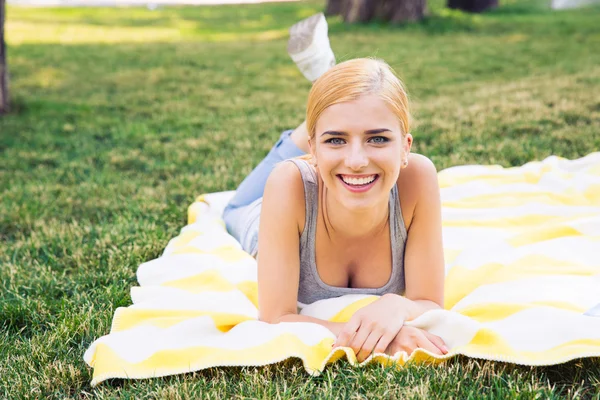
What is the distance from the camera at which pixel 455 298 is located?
2.64 meters

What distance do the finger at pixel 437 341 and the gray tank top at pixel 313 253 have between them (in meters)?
0.35

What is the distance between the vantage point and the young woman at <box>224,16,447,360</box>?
2084 mm

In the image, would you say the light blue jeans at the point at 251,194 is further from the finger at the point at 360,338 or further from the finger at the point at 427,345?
the finger at the point at 427,345

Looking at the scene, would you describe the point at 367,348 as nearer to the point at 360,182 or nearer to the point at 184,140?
the point at 360,182

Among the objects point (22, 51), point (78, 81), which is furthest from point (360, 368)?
point (22, 51)


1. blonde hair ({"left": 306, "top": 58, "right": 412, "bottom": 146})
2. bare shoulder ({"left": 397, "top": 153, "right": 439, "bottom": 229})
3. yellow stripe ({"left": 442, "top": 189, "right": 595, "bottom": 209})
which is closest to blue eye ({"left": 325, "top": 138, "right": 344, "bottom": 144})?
blonde hair ({"left": 306, "top": 58, "right": 412, "bottom": 146})

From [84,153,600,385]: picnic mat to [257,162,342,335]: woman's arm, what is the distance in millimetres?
91

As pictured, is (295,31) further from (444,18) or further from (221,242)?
(444,18)

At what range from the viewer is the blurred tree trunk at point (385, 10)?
13258mm

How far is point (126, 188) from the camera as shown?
4.41m

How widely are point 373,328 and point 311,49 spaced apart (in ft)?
6.00

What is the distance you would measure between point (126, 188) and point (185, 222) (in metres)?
0.81

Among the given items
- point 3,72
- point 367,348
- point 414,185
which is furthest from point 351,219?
point 3,72

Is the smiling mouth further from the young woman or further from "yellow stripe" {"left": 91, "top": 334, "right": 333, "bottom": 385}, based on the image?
"yellow stripe" {"left": 91, "top": 334, "right": 333, "bottom": 385}
